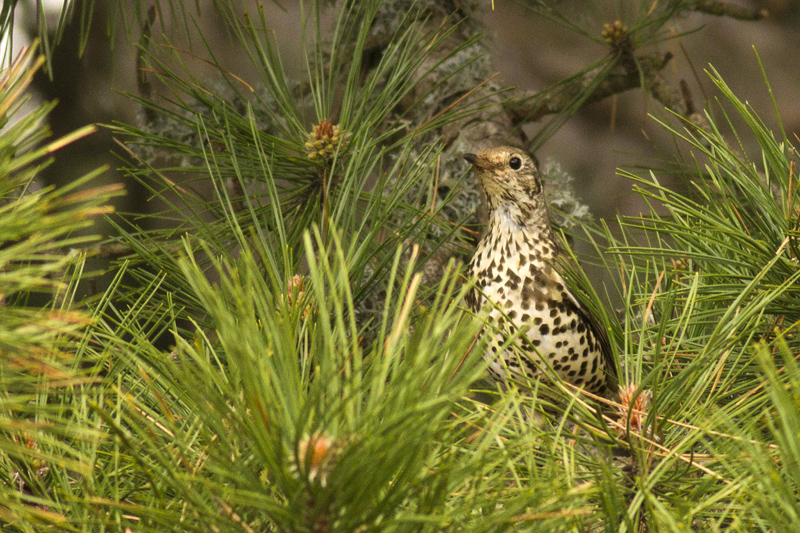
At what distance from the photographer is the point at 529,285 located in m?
0.86

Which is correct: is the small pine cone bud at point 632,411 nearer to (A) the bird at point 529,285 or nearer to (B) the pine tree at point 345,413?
(B) the pine tree at point 345,413

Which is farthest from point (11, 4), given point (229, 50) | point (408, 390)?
point (229, 50)

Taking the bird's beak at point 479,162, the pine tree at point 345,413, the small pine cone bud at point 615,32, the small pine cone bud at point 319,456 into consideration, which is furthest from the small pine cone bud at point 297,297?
the small pine cone bud at point 615,32

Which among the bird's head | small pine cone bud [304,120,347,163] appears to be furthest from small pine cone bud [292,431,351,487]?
the bird's head

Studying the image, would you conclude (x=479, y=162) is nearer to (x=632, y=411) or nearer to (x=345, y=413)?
(x=632, y=411)

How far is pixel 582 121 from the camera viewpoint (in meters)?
2.16

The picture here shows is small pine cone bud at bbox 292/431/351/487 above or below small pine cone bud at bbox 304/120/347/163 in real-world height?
below

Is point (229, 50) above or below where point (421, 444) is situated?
above

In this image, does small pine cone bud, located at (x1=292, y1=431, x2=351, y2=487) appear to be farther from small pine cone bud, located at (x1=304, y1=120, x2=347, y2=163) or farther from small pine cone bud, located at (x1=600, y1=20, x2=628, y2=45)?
small pine cone bud, located at (x1=600, y1=20, x2=628, y2=45)

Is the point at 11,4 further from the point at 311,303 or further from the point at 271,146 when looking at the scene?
the point at 311,303

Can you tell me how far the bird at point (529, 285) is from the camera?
856 mm

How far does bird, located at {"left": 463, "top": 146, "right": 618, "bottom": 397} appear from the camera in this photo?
2.81ft

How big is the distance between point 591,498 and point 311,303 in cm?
24

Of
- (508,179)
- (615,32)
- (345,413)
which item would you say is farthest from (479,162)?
(345,413)
